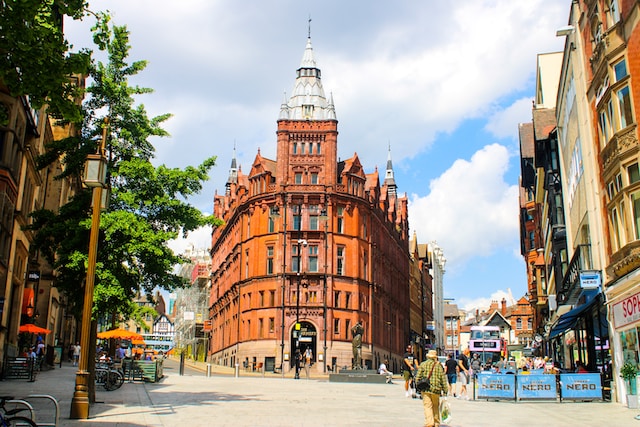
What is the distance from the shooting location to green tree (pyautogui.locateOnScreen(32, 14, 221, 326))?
2123 cm

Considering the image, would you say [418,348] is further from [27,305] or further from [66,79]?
[66,79]

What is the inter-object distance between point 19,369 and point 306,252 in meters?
37.1

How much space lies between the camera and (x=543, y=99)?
52.2 meters

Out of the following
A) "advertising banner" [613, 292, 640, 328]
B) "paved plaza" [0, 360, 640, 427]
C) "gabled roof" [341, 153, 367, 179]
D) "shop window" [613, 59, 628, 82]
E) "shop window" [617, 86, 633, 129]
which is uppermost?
"gabled roof" [341, 153, 367, 179]

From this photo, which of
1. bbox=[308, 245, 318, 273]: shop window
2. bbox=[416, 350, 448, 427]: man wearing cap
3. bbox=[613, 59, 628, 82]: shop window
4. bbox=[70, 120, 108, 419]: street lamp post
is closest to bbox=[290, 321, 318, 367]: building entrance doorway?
bbox=[308, 245, 318, 273]: shop window

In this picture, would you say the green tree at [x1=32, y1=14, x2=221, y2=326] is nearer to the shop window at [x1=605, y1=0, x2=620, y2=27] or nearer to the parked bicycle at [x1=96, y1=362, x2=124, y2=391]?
the parked bicycle at [x1=96, y1=362, x2=124, y2=391]

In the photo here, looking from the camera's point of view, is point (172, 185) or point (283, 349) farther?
point (283, 349)

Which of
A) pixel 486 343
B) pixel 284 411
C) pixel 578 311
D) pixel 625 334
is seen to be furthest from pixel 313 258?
pixel 284 411

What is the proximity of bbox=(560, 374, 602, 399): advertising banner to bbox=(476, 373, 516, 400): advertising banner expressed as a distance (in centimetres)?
174

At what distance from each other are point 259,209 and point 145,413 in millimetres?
48235

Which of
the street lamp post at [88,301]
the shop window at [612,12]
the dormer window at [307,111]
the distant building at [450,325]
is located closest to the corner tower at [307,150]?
the dormer window at [307,111]

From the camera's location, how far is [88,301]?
52.1 feet

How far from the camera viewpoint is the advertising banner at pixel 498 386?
2442 cm

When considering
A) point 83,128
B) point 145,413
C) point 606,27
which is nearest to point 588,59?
point 606,27
